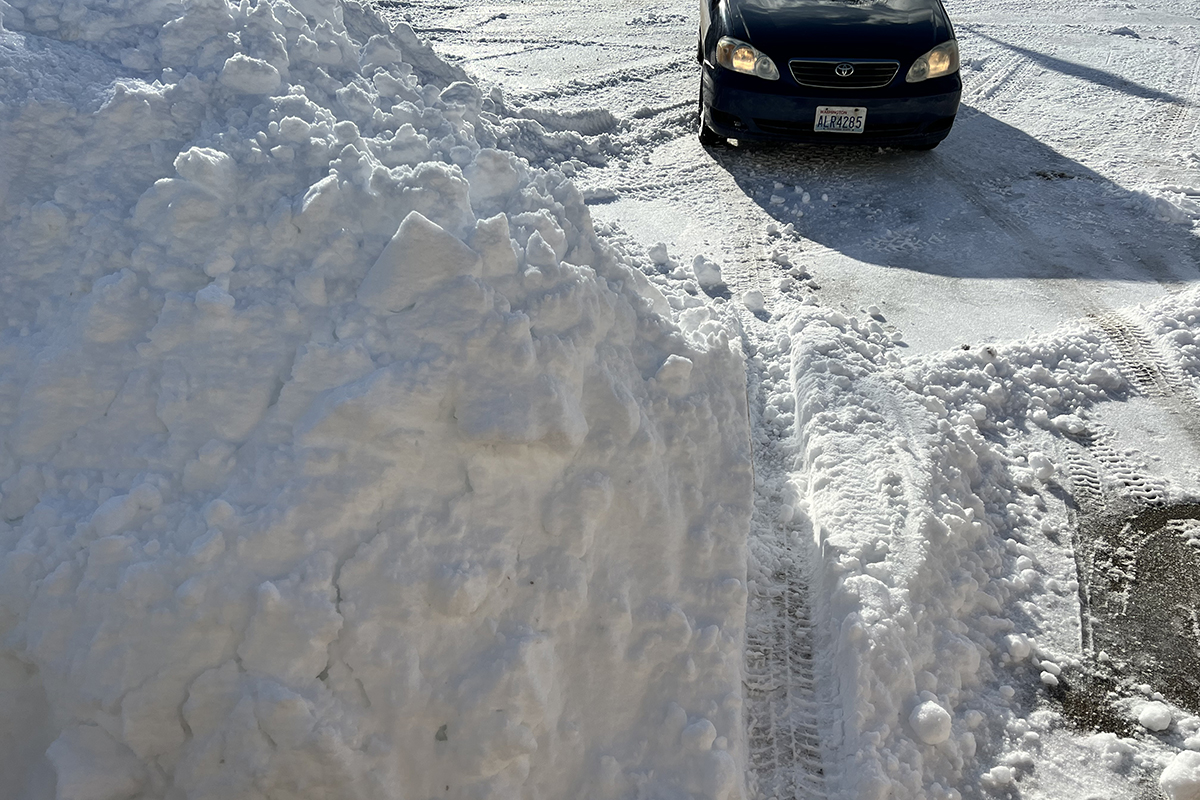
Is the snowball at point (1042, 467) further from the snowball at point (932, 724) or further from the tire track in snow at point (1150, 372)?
the snowball at point (932, 724)

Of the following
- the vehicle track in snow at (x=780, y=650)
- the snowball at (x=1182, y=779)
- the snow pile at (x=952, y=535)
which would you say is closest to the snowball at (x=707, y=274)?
the snow pile at (x=952, y=535)

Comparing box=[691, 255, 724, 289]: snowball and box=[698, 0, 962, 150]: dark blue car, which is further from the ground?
box=[698, 0, 962, 150]: dark blue car


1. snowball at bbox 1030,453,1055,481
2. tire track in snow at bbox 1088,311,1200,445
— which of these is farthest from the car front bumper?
snowball at bbox 1030,453,1055,481

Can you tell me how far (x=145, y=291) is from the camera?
2.55m

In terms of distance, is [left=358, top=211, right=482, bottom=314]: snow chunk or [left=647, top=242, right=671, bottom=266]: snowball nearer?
[left=358, top=211, right=482, bottom=314]: snow chunk

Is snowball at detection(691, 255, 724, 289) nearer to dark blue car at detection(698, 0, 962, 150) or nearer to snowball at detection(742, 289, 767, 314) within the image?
snowball at detection(742, 289, 767, 314)

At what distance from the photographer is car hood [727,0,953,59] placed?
20.2 ft

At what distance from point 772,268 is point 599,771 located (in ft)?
11.2

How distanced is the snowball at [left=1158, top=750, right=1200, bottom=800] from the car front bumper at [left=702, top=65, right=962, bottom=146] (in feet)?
14.8

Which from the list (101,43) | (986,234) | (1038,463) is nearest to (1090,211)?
(986,234)

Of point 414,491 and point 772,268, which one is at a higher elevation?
point 414,491

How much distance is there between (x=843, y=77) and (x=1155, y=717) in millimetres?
4559

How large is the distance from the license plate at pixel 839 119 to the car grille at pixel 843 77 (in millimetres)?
166

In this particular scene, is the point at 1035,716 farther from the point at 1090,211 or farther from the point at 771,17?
the point at 771,17
